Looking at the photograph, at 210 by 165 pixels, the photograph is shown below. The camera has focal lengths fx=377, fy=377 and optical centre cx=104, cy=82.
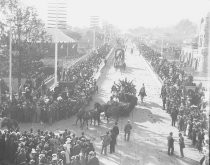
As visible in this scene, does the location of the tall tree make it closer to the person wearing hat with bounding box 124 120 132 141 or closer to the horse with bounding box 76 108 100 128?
the horse with bounding box 76 108 100 128

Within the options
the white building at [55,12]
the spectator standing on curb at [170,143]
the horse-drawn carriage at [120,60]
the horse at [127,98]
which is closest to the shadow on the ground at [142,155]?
the spectator standing on curb at [170,143]

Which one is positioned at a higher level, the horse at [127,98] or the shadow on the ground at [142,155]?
the horse at [127,98]

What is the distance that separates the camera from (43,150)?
42.2 ft

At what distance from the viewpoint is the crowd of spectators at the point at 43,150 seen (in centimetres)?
1240

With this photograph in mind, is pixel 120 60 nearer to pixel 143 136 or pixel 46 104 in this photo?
pixel 46 104

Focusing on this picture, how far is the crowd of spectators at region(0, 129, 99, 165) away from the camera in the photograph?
1240 centimetres

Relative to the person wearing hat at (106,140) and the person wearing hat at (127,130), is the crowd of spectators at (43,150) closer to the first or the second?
the person wearing hat at (106,140)

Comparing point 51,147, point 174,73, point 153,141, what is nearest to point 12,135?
point 51,147

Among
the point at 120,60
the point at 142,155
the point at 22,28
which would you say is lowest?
the point at 142,155

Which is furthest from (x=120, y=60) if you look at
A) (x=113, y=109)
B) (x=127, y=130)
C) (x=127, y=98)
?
(x=127, y=130)

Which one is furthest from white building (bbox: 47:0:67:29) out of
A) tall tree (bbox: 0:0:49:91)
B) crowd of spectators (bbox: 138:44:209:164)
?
crowd of spectators (bbox: 138:44:209:164)

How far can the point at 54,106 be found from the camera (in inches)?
777

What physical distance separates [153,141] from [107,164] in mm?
3903

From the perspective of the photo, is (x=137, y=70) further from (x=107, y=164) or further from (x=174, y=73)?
(x=107, y=164)
